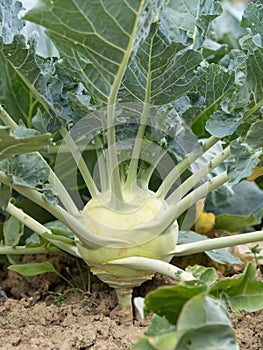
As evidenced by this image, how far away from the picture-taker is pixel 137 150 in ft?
2.81

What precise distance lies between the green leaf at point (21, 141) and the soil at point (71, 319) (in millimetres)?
260

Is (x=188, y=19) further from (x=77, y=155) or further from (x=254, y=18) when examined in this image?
(x=77, y=155)

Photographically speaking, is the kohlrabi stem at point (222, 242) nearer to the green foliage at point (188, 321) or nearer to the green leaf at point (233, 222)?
the green foliage at point (188, 321)

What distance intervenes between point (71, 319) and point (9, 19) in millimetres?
457

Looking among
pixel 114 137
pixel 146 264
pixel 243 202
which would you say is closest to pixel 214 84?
pixel 114 137

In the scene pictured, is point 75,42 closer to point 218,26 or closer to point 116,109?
point 116,109

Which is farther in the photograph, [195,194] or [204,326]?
[195,194]

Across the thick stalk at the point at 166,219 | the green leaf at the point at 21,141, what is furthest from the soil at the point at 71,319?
the green leaf at the point at 21,141

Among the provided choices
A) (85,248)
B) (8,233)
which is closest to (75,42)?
(85,248)

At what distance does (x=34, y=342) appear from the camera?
765 millimetres

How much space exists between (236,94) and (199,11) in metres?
0.20

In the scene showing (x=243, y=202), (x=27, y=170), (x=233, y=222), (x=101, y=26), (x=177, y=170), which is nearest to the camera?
(x=101, y=26)

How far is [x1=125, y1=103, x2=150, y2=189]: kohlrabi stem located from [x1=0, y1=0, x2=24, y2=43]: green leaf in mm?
Result: 224

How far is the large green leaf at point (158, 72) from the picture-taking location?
2.49 ft
